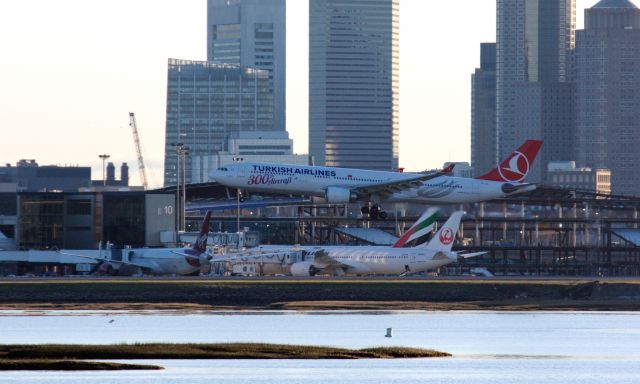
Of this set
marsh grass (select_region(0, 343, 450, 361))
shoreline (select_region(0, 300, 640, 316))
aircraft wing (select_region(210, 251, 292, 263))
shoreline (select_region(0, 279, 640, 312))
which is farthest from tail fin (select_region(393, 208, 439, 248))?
marsh grass (select_region(0, 343, 450, 361))

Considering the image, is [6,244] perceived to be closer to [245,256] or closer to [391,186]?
[245,256]

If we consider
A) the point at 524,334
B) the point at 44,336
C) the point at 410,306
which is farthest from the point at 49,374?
the point at 410,306

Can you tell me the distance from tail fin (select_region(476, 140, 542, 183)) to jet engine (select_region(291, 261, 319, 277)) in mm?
21681

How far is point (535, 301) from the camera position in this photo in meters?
146

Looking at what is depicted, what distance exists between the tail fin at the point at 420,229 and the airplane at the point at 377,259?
5134mm

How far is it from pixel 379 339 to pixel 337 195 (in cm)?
5645

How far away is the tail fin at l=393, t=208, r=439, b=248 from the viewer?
177 meters

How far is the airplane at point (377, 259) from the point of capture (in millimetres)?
168875

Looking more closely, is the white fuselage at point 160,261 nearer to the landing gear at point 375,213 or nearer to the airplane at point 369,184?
the airplane at point 369,184

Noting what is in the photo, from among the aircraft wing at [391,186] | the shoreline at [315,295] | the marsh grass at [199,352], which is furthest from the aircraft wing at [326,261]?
the marsh grass at [199,352]

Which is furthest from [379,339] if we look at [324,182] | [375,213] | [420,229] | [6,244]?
[6,244]

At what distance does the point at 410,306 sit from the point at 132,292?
23.3 meters

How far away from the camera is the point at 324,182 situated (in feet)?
534

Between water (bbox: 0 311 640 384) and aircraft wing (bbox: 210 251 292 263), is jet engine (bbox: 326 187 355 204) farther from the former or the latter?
water (bbox: 0 311 640 384)
